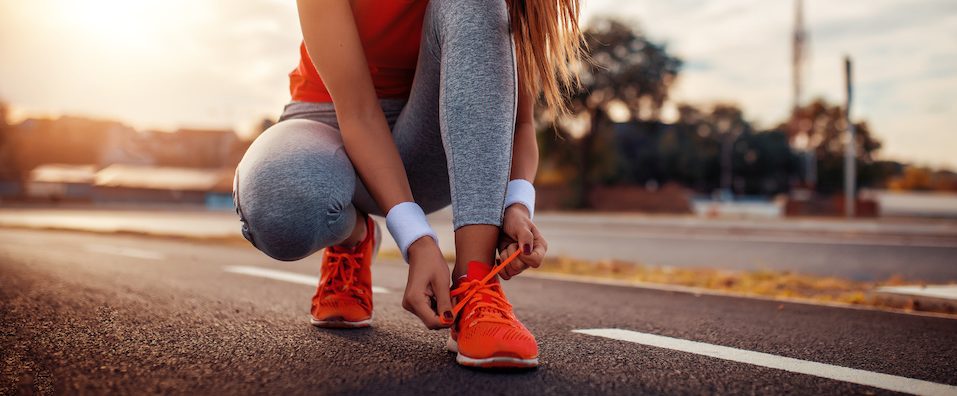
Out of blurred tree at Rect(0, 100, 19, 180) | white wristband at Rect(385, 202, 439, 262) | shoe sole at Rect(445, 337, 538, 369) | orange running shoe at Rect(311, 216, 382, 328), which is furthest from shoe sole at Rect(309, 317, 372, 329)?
blurred tree at Rect(0, 100, 19, 180)

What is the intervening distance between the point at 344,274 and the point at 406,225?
565mm

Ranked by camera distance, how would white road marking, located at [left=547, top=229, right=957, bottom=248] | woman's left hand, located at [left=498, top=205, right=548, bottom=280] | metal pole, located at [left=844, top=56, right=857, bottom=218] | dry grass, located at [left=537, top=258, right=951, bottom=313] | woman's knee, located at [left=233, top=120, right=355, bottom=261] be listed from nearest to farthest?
woman's left hand, located at [left=498, top=205, right=548, bottom=280]
woman's knee, located at [left=233, top=120, right=355, bottom=261]
dry grass, located at [left=537, top=258, right=951, bottom=313]
white road marking, located at [left=547, top=229, right=957, bottom=248]
metal pole, located at [left=844, top=56, right=857, bottom=218]

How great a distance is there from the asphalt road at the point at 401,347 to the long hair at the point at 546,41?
71cm

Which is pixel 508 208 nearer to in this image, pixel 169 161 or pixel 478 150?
pixel 478 150

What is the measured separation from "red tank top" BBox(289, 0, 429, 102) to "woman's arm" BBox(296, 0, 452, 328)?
14cm

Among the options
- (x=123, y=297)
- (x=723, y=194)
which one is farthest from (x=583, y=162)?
(x=123, y=297)

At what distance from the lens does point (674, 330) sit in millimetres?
2242

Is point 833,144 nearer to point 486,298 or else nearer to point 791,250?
point 791,250

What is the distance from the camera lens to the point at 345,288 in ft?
6.88

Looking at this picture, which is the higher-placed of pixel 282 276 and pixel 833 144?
pixel 833 144

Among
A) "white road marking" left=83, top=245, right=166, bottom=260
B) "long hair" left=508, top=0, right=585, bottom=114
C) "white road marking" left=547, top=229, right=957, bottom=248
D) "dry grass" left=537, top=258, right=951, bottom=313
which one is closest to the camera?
"long hair" left=508, top=0, right=585, bottom=114

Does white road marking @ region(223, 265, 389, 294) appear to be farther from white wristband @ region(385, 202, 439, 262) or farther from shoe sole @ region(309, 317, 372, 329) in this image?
white wristband @ region(385, 202, 439, 262)

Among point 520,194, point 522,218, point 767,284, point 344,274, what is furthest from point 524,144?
point 767,284

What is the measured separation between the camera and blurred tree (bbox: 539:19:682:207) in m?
36.0
